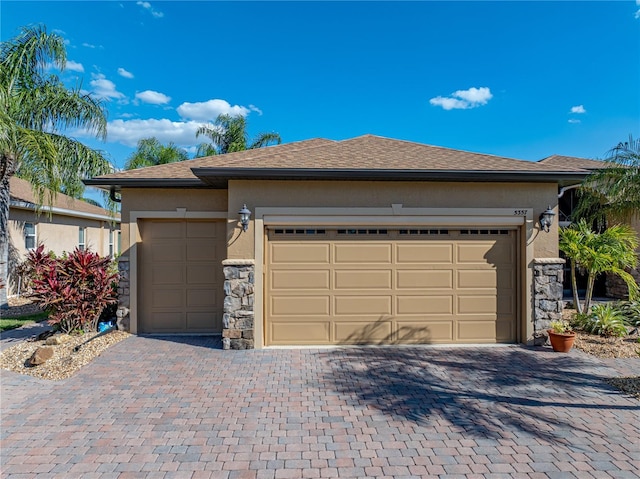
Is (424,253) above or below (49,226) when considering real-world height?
below

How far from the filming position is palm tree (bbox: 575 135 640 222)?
24.3 feet

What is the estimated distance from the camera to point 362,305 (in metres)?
6.48

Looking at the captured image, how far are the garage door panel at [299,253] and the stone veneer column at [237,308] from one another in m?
0.58

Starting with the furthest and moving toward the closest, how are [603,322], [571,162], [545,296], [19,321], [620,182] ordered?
1. [571,162]
2. [19,321]
3. [620,182]
4. [603,322]
5. [545,296]

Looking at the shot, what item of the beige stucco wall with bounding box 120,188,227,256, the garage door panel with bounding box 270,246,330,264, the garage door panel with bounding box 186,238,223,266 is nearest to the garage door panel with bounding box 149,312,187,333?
the garage door panel with bounding box 186,238,223,266

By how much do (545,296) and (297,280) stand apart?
188 inches

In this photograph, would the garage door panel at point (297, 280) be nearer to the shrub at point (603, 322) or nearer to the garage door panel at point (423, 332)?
the garage door panel at point (423, 332)

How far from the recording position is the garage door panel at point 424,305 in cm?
652

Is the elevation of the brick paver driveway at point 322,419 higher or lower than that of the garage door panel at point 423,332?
lower

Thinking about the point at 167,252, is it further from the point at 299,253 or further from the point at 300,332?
the point at 300,332

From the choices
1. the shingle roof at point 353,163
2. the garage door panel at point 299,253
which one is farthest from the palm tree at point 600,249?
the garage door panel at point 299,253

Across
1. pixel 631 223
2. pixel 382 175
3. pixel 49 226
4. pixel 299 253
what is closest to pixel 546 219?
pixel 382 175

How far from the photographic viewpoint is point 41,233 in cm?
1249

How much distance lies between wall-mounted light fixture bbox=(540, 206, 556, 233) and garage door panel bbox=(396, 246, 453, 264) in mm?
1757
